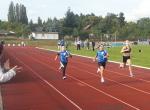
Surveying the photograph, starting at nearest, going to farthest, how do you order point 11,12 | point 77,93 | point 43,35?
point 77,93
point 43,35
point 11,12

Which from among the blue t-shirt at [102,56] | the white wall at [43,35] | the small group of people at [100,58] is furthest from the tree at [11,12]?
the blue t-shirt at [102,56]

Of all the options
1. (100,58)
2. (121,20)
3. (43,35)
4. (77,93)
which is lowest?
(43,35)

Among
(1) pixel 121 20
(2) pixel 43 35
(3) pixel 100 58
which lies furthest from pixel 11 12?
(3) pixel 100 58

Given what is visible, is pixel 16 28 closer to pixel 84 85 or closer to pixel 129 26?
pixel 129 26

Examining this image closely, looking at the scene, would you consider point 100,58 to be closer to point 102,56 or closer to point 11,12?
point 102,56

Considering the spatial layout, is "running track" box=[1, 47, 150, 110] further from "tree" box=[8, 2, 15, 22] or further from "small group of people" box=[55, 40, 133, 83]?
"tree" box=[8, 2, 15, 22]

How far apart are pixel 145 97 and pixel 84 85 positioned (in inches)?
173

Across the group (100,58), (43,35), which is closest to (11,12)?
(43,35)

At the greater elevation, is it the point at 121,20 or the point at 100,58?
the point at 121,20

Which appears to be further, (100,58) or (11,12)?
(11,12)

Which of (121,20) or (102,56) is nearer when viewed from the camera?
(102,56)

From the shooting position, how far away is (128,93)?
16.1 metres

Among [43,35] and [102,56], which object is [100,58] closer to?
[102,56]

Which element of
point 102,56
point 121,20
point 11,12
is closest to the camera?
point 102,56
